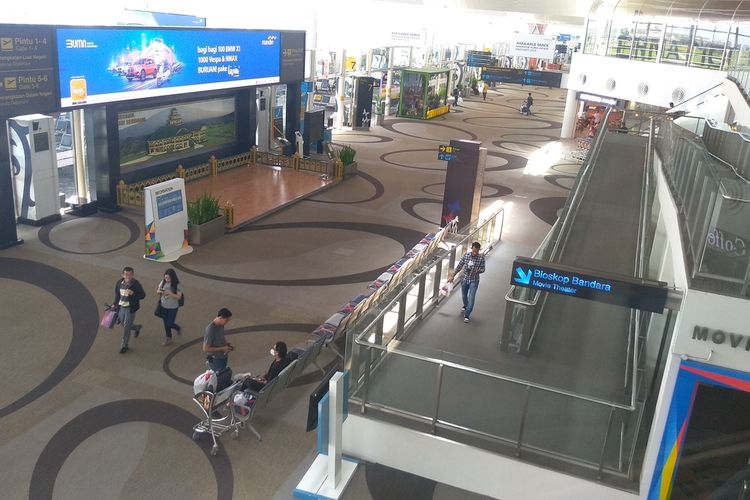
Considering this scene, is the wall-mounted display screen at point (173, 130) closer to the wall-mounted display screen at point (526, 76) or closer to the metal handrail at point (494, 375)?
the metal handrail at point (494, 375)

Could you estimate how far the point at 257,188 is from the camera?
18.7 meters

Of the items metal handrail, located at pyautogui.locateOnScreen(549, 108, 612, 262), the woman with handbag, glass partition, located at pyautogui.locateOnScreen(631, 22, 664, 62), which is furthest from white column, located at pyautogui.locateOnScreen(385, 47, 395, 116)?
the woman with handbag

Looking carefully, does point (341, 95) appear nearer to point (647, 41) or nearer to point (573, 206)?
point (647, 41)

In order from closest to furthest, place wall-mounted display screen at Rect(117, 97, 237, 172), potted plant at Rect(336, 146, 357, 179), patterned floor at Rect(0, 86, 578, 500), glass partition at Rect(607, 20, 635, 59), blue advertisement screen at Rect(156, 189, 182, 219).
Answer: patterned floor at Rect(0, 86, 578, 500) → blue advertisement screen at Rect(156, 189, 182, 219) → wall-mounted display screen at Rect(117, 97, 237, 172) → potted plant at Rect(336, 146, 357, 179) → glass partition at Rect(607, 20, 635, 59)

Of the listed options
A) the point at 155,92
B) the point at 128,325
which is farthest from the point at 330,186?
the point at 128,325

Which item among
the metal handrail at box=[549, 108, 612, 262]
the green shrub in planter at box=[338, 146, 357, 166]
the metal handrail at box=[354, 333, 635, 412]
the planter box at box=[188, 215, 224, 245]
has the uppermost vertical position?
the metal handrail at box=[549, 108, 612, 262]

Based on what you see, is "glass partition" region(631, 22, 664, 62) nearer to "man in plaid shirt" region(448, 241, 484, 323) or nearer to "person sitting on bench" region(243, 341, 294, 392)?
"man in plaid shirt" region(448, 241, 484, 323)

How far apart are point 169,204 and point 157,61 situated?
469cm

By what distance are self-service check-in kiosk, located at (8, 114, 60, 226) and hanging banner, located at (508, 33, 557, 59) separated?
25.7m

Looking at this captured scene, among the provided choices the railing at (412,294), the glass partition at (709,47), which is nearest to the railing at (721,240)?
the railing at (412,294)

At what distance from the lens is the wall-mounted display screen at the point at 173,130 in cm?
1741

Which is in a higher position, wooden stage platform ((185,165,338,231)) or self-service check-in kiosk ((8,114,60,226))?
self-service check-in kiosk ((8,114,60,226))

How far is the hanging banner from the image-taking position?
112 feet

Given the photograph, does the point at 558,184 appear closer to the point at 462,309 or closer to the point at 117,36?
the point at 462,309
